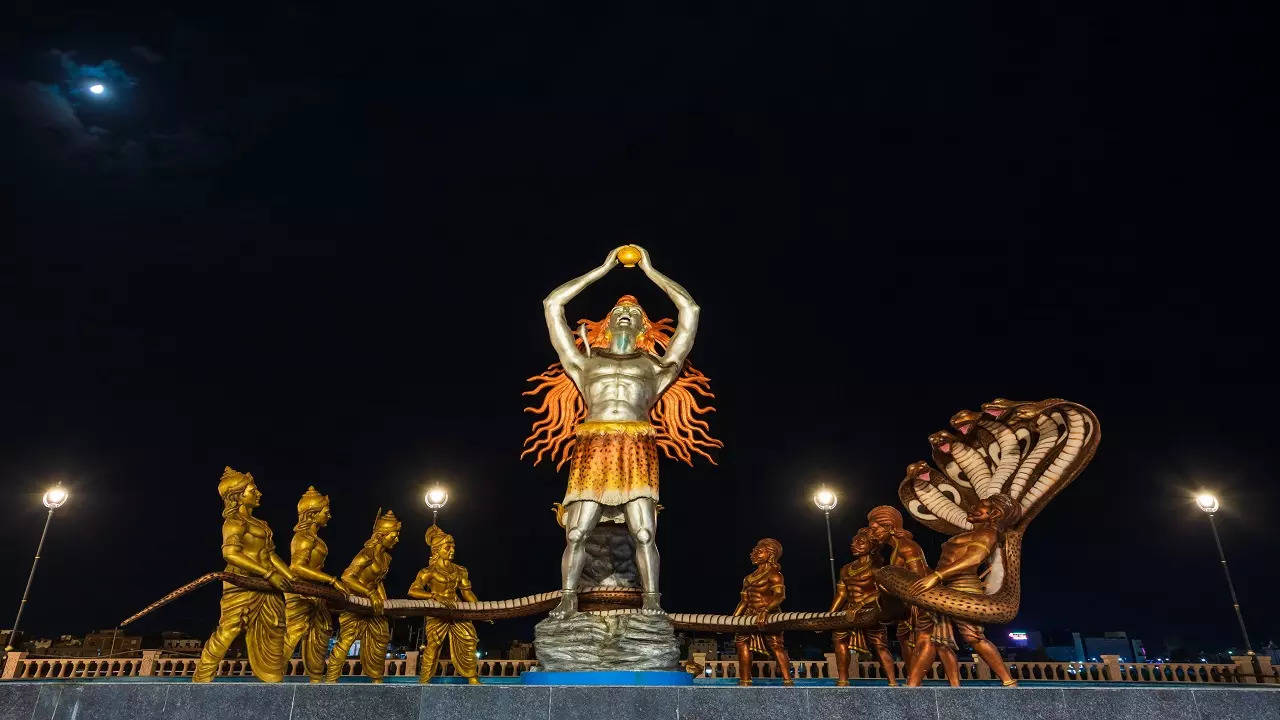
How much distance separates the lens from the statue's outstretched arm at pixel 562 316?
9.16 metres

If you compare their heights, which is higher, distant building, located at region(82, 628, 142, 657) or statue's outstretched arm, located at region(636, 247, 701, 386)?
Answer: statue's outstretched arm, located at region(636, 247, 701, 386)

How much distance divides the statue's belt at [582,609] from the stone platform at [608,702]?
3.07 ft

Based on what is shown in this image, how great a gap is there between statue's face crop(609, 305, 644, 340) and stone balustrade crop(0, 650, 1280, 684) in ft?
22.8

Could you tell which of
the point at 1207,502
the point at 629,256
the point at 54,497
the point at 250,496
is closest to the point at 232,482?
the point at 250,496

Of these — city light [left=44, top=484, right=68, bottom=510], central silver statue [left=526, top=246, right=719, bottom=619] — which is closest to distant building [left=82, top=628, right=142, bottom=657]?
city light [left=44, top=484, right=68, bottom=510]

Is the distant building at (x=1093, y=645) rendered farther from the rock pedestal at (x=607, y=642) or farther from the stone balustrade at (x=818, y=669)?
the rock pedestal at (x=607, y=642)

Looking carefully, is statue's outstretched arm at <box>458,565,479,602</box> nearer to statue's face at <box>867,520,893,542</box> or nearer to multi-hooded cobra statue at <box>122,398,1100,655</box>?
multi-hooded cobra statue at <box>122,398,1100,655</box>

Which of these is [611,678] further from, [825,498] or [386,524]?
[825,498]

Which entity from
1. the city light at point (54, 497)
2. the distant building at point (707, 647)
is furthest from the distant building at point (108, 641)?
the distant building at point (707, 647)

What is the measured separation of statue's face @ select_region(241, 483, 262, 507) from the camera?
26.0 feet

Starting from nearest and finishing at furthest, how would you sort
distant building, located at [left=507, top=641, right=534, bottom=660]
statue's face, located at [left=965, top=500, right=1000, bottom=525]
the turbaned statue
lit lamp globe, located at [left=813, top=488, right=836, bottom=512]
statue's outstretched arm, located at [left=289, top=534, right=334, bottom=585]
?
1. the turbaned statue
2. statue's face, located at [left=965, top=500, right=1000, bottom=525]
3. statue's outstretched arm, located at [left=289, top=534, right=334, bottom=585]
4. lit lamp globe, located at [left=813, top=488, right=836, bottom=512]
5. distant building, located at [left=507, top=641, right=534, bottom=660]

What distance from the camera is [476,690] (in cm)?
632

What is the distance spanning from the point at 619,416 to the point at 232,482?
14.5ft

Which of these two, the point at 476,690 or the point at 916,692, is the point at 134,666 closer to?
the point at 476,690
